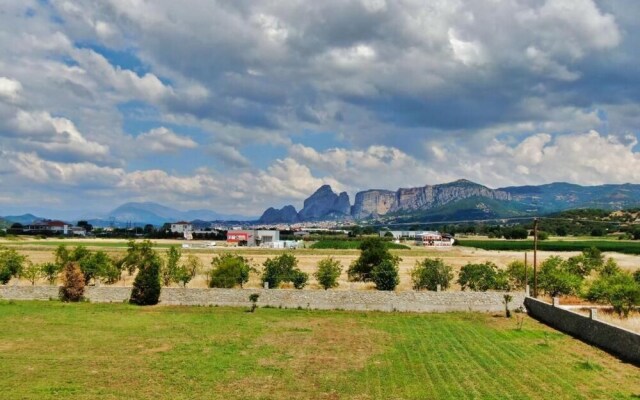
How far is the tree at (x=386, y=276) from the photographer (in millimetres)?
44875

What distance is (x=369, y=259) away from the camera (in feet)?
167

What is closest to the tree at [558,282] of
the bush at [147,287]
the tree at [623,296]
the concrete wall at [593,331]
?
the tree at [623,296]

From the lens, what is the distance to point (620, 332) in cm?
2428

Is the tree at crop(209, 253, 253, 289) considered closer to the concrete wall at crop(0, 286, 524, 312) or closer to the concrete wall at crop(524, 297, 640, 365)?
the concrete wall at crop(0, 286, 524, 312)

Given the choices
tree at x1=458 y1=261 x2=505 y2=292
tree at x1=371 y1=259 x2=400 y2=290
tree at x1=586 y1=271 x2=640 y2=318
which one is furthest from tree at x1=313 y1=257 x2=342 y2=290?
tree at x1=586 y1=271 x2=640 y2=318

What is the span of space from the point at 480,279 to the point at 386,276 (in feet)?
23.9

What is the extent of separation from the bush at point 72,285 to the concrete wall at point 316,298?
55 cm

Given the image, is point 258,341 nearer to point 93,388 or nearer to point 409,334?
point 409,334

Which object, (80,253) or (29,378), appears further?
(80,253)

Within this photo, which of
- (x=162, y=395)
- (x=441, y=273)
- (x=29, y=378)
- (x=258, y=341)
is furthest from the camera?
(x=441, y=273)

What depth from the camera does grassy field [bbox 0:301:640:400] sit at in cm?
1834

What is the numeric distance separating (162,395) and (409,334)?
1511 cm

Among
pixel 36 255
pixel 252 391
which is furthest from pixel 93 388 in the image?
pixel 36 255

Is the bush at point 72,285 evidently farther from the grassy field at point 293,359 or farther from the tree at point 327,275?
the tree at point 327,275
